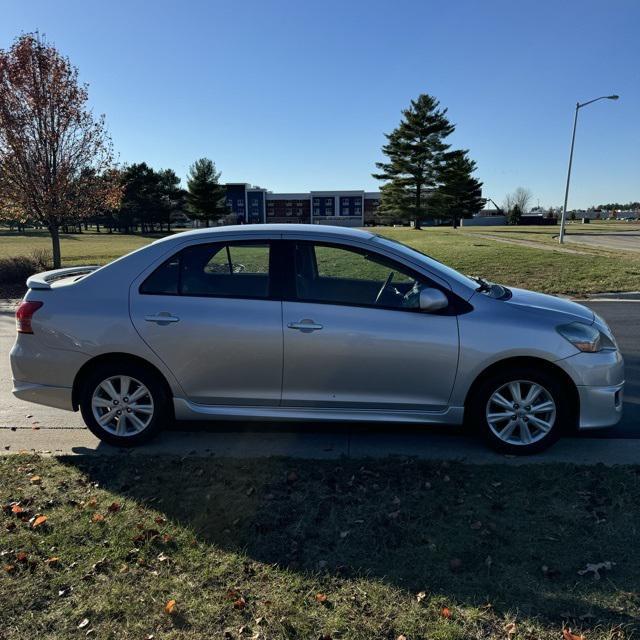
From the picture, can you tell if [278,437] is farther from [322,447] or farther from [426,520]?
→ [426,520]

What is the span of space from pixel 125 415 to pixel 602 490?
3.44m

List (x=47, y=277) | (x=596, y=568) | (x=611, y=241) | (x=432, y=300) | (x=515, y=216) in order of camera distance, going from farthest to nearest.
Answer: (x=515, y=216), (x=611, y=241), (x=47, y=277), (x=432, y=300), (x=596, y=568)

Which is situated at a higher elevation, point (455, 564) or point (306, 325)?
point (306, 325)

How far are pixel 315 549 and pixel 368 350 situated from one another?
58.4 inches

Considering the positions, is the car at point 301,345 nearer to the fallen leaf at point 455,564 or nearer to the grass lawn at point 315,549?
the grass lawn at point 315,549

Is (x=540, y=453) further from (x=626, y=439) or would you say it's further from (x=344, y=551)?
(x=344, y=551)

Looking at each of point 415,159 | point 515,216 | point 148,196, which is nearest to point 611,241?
point 415,159

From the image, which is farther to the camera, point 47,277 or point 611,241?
point 611,241

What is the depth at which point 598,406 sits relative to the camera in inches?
154

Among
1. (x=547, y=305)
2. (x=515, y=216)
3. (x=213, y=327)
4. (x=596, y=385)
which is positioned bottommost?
(x=596, y=385)

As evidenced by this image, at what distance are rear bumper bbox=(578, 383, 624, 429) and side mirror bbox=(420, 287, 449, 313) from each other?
118 cm

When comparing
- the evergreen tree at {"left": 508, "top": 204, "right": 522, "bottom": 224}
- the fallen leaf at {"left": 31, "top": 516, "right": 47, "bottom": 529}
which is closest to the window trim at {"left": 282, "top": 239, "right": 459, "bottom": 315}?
the fallen leaf at {"left": 31, "top": 516, "right": 47, "bottom": 529}

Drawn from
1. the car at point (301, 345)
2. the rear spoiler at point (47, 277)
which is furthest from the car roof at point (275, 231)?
the rear spoiler at point (47, 277)

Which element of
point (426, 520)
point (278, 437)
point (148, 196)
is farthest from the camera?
point (148, 196)
